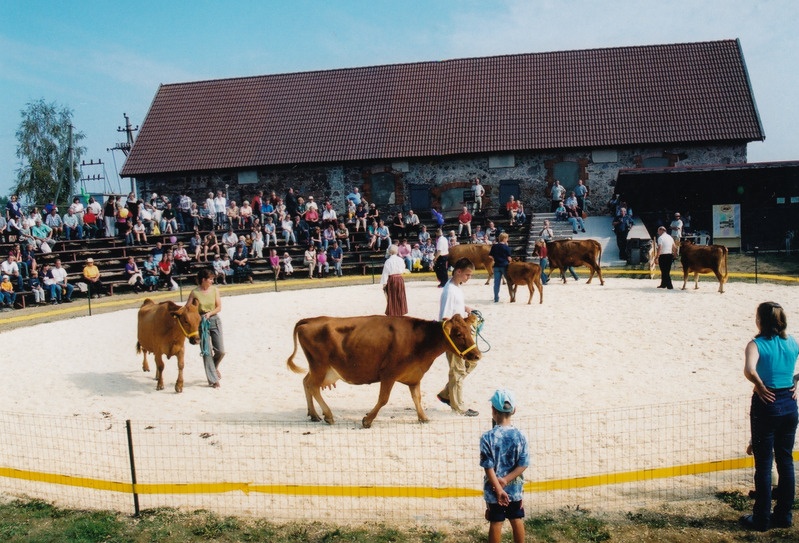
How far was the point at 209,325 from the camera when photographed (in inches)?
455

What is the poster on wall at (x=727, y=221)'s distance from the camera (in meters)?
26.4

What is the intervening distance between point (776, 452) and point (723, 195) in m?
22.2

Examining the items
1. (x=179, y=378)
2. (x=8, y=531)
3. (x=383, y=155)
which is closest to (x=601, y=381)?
(x=179, y=378)

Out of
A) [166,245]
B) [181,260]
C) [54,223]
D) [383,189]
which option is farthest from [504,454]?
[383,189]

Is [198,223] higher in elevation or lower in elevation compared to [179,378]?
higher

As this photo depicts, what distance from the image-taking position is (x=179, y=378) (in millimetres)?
11516

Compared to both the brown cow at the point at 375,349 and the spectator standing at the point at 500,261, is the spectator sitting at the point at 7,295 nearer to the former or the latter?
the spectator standing at the point at 500,261

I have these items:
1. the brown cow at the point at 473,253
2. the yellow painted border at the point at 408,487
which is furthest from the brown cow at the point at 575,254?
the yellow painted border at the point at 408,487

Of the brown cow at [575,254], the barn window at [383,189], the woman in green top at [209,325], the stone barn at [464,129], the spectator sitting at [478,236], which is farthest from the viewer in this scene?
the barn window at [383,189]

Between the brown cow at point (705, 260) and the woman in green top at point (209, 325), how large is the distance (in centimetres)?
1206

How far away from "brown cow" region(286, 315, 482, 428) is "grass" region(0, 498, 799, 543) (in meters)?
2.63

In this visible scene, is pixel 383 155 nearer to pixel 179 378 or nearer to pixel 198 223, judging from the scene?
pixel 198 223

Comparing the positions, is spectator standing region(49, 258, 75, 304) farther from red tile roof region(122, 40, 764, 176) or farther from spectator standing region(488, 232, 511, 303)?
spectator standing region(488, 232, 511, 303)

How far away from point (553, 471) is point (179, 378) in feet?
20.4
